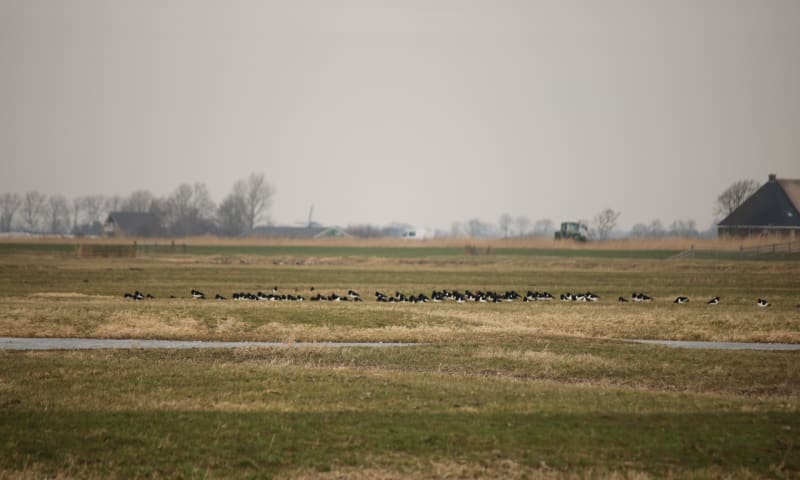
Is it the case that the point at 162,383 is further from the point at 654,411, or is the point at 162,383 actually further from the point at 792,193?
the point at 792,193

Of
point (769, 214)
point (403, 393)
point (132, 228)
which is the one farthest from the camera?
point (132, 228)

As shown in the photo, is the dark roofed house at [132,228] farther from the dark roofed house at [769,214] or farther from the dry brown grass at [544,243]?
the dark roofed house at [769,214]

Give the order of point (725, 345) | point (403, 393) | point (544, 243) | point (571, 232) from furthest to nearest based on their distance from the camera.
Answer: point (571, 232) < point (544, 243) < point (725, 345) < point (403, 393)

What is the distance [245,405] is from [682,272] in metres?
65.3

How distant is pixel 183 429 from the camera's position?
58.0 feet

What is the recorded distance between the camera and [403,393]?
2150 centimetres

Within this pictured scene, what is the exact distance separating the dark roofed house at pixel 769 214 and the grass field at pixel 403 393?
7228 cm

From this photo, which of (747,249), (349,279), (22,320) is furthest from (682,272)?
(22,320)

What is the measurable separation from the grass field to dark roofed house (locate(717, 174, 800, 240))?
2846 inches

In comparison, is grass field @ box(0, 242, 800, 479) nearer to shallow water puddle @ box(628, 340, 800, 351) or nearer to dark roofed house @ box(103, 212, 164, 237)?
shallow water puddle @ box(628, 340, 800, 351)

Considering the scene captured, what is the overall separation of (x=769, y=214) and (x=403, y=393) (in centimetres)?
11022

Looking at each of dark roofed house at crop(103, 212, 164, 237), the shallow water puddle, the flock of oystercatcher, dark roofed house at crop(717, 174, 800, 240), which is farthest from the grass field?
dark roofed house at crop(103, 212, 164, 237)

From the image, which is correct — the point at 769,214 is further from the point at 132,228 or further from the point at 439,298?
the point at 132,228

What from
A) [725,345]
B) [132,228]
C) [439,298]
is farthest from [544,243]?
[132,228]
